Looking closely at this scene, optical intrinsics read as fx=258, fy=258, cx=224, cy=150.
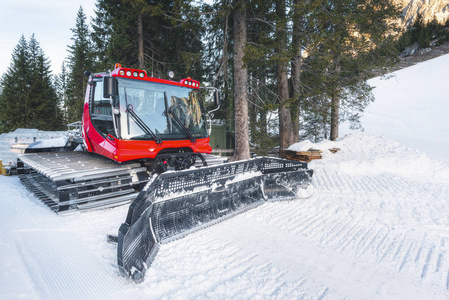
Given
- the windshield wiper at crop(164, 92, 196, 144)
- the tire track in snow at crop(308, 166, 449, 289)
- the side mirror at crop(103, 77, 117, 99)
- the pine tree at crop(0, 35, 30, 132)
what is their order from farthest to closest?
the pine tree at crop(0, 35, 30, 132) < the windshield wiper at crop(164, 92, 196, 144) < the side mirror at crop(103, 77, 117, 99) < the tire track in snow at crop(308, 166, 449, 289)

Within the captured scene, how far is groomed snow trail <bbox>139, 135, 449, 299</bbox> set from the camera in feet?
7.11

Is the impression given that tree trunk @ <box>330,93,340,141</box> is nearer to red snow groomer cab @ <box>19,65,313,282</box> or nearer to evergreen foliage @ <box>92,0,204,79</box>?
evergreen foliage @ <box>92,0,204,79</box>

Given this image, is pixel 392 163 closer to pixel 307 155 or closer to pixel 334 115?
pixel 307 155

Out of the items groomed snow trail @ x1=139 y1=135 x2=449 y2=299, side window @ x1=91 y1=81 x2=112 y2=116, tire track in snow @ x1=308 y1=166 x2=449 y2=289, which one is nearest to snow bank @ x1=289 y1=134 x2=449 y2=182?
tire track in snow @ x1=308 y1=166 x2=449 y2=289

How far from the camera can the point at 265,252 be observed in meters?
2.80

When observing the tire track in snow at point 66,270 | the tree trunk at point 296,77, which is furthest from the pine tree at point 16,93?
the tire track in snow at point 66,270

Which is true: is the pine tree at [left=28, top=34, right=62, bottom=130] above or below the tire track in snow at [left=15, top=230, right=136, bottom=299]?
above

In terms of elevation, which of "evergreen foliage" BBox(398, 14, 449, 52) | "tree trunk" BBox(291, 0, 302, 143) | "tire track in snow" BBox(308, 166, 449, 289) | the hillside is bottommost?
"tire track in snow" BBox(308, 166, 449, 289)

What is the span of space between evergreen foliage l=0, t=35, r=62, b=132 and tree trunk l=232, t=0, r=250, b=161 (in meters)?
27.0

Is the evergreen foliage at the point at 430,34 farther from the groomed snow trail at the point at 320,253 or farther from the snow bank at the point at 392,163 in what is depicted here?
the groomed snow trail at the point at 320,253

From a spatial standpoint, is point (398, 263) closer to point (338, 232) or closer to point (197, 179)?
point (338, 232)

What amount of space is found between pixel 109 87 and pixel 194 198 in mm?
2199

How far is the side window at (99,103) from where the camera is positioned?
15.2 feet

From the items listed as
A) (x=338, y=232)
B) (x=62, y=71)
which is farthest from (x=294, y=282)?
(x=62, y=71)
